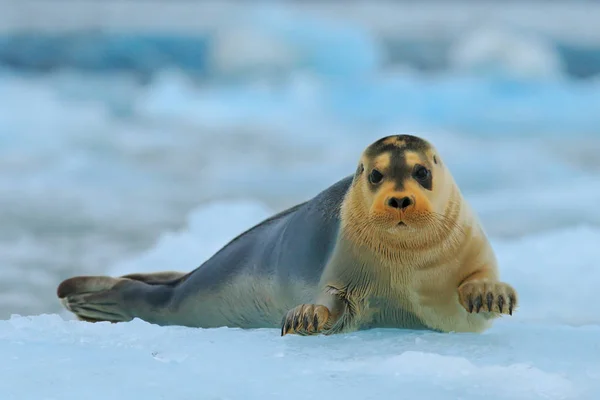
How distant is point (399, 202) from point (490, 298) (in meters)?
0.38

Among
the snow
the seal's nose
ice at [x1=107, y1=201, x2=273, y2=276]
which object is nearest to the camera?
the snow

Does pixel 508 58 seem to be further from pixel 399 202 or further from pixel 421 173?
pixel 399 202

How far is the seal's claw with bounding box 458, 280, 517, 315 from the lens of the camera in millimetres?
2893

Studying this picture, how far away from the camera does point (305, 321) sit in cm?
289

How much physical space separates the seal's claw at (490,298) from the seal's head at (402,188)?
207 millimetres

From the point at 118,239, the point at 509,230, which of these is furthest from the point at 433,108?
the point at 118,239

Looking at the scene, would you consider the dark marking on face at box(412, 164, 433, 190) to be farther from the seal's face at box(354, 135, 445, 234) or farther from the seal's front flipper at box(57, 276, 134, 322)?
the seal's front flipper at box(57, 276, 134, 322)

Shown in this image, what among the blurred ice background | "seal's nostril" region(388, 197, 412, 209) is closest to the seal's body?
"seal's nostril" region(388, 197, 412, 209)

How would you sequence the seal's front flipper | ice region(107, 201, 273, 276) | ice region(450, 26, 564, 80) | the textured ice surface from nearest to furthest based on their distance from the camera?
the textured ice surface
the seal's front flipper
ice region(107, 201, 273, 276)
ice region(450, 26, 564, 80)

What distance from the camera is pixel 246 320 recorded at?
3.66 meters

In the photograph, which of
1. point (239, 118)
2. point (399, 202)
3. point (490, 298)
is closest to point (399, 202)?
point (399, 202)

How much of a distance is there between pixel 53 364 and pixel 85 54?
14.6 meters

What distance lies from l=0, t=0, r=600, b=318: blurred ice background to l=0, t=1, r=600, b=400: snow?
0.12 feet

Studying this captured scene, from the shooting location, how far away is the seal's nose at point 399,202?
9.23 ft
